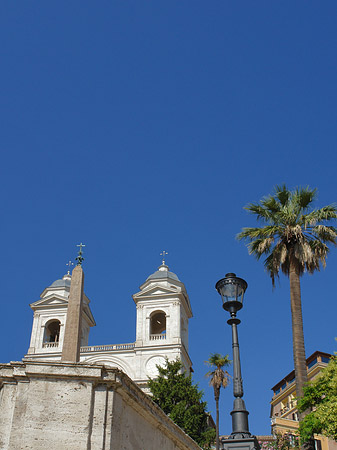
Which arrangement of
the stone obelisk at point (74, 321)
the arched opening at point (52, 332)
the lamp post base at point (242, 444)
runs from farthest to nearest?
the arched opening at point (52, 332)
the stone obelisk at point (74, 321)
the lamp post base at point (242, 444)

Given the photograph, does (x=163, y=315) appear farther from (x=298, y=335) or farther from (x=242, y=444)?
(x=242, y=444)

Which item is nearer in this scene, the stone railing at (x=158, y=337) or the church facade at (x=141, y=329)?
the church facade at (x=141, y=329)

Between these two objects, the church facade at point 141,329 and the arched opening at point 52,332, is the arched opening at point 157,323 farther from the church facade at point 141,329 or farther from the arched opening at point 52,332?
the arched opening at point 52,332

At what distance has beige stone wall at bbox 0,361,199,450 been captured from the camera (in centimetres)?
636

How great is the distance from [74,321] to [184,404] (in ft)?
62.2

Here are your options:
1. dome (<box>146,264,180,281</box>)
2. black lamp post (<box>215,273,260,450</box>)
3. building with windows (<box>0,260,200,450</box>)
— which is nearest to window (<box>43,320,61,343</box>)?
dome (<box>146,264,180,281</box>)

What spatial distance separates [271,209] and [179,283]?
32064 millimetres

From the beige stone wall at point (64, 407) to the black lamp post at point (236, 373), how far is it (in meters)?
2.44

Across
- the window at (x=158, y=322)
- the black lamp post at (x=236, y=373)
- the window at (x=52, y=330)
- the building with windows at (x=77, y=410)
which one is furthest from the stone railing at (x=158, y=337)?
the building with windows at (x=77, y=410)

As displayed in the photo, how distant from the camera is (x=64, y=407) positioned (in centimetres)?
650

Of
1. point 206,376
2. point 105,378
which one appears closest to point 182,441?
point 105,378

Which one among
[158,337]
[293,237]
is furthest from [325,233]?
[158,337]

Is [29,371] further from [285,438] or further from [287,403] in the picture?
[287,403]

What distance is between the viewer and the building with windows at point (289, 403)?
43.4m
